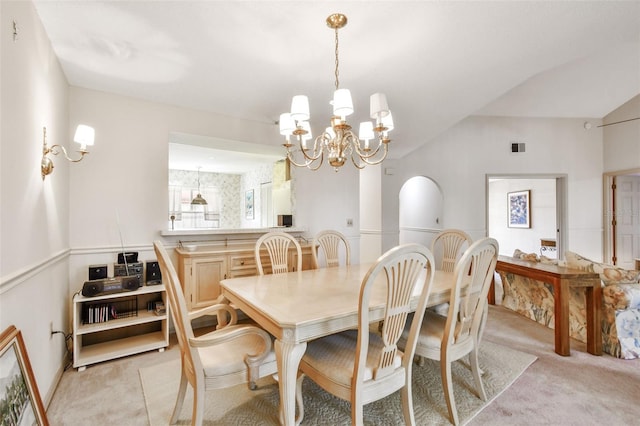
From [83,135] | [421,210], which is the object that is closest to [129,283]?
[83,135]

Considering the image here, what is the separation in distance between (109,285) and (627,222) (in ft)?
→ 26.6

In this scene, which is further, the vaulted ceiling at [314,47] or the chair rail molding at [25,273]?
the vaulted ceiling at [314,47]

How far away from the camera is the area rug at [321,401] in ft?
5.83

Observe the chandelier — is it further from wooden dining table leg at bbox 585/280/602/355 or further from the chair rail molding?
wooden dining table leg at bbox 585/280/602/355

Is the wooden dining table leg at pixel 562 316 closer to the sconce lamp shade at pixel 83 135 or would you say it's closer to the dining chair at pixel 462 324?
the dining chair at pixel 462 324

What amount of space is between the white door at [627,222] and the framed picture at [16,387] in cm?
796

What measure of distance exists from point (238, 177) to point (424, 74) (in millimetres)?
6331

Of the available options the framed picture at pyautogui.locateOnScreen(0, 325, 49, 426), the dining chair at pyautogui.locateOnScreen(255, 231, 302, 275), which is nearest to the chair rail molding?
the framed picture at pyautogui.locateOnScreen(0, 325, 49, 426)

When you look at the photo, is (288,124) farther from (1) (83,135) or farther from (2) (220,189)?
(2) (220,189)

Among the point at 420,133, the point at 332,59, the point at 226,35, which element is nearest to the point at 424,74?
the point at 332,59

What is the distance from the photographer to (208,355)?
5.24ft

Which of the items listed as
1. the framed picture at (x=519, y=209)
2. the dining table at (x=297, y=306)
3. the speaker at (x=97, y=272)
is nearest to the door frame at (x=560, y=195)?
the framed picture at (x=519, y=209)

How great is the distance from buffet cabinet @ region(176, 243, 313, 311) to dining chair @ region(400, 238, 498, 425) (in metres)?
1.77

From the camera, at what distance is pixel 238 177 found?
8438mm
